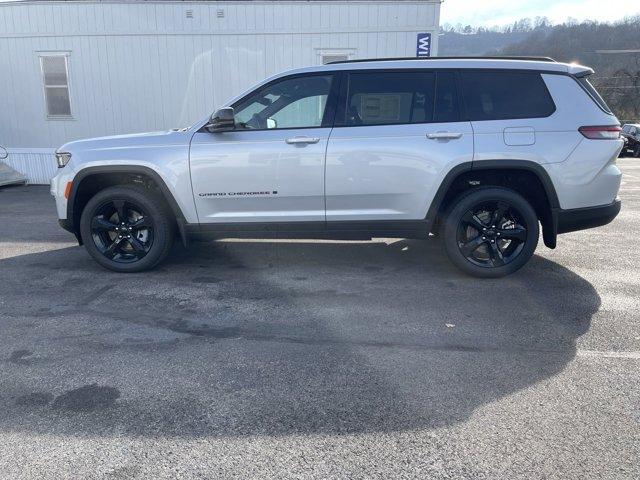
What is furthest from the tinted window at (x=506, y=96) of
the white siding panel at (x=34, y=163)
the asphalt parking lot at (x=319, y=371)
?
the white siding panel at (x=34, y=163)

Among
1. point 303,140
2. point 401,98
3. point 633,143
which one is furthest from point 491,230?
point 633,143

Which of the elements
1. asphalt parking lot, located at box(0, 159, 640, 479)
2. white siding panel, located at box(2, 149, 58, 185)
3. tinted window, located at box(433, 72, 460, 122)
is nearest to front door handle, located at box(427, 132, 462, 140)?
tinted window, located at box(433, 72, 460, 122)

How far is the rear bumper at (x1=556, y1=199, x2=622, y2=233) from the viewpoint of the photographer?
183 inches

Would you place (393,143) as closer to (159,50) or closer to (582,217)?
(582,217)

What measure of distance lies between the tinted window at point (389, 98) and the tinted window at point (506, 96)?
37cm

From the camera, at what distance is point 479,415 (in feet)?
8.98

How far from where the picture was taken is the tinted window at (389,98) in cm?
471

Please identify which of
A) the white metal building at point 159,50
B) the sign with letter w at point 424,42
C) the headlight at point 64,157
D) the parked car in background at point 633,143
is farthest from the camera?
the parked car in background at point 633,143

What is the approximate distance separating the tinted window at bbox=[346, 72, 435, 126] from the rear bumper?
149 cm

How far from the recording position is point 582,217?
468 cm

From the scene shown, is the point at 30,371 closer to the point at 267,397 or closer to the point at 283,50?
the point at 267,397

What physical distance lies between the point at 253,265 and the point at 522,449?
3.50 m

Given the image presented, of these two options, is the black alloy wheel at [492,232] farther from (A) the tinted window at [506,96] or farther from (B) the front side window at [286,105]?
(B) the front side window at [286,105]

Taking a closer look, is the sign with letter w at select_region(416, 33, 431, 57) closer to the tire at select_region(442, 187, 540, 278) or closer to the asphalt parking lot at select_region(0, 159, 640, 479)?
the asphalt parking lot at select_region(0, 159, 640, 479)
